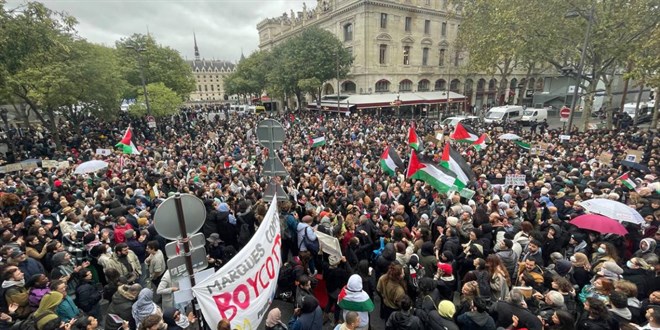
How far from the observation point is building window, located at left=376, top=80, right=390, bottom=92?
39.6 meters

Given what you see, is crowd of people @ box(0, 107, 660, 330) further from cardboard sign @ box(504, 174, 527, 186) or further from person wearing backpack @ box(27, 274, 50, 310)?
cardboard sign @ box(504, 174, 527, 186)

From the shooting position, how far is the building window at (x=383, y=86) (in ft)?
Answer: 130

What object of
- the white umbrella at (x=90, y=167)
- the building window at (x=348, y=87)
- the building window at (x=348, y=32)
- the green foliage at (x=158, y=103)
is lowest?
the white umbrella at (x=90, y=167)

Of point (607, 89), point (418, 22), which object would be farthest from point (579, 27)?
point (418, 22)

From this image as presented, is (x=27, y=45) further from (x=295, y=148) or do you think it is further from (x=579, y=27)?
(x=579, y=27)

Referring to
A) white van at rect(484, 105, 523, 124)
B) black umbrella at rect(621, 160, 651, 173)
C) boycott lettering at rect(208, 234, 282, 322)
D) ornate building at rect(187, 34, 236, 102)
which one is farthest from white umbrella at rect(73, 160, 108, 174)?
ornate building at rect(187, 34, 236, 102)

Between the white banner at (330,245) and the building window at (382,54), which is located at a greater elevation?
the building window at (382,54)

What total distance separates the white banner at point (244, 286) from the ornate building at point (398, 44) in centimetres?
3682

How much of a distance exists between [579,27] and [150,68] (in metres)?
38.0

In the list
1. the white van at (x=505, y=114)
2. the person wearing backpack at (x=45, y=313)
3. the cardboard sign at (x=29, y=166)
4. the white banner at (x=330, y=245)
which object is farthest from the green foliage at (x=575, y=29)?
the cardboard sign at (x=29, y=166)

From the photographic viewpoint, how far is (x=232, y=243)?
23.7ft

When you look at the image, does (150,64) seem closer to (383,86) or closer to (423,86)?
(383,86)

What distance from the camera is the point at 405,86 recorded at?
136 feet

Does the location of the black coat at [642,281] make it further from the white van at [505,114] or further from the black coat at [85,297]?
the white van at [505,114]
